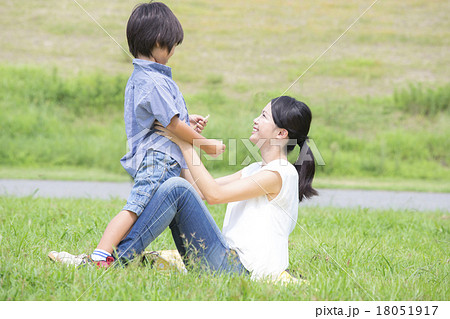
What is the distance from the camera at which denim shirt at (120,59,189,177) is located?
7.91 feet

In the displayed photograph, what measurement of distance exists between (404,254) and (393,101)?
5749 millimetres

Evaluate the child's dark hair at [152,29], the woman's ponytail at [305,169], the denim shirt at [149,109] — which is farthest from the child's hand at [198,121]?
the woman's ponytail at [305,169]

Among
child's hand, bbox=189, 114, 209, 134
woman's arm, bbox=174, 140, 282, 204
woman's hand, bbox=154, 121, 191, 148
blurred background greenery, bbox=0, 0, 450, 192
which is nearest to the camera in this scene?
woman's arm, bbox=174, 140, 282, 204

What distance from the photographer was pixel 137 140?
2.56 m

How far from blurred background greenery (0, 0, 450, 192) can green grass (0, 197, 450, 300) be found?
193 centimetres

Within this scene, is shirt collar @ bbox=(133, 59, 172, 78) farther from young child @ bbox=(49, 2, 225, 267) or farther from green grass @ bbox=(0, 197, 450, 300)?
green grass @ bbox=(0, 197, 450, 300)

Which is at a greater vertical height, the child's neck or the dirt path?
the child's neck

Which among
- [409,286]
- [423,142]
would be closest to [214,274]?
[409,286]

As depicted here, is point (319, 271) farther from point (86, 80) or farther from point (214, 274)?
point (86, 80)

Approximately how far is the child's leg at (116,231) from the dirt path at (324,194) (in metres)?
3.03

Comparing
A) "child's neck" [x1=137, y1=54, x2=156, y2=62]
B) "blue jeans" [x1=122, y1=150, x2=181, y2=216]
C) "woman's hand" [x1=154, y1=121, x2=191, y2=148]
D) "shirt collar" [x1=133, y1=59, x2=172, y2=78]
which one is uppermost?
"child's neck" [x1=137, y1=54, x2=156, y2=62]

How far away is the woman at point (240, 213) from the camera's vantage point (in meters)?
2.35
